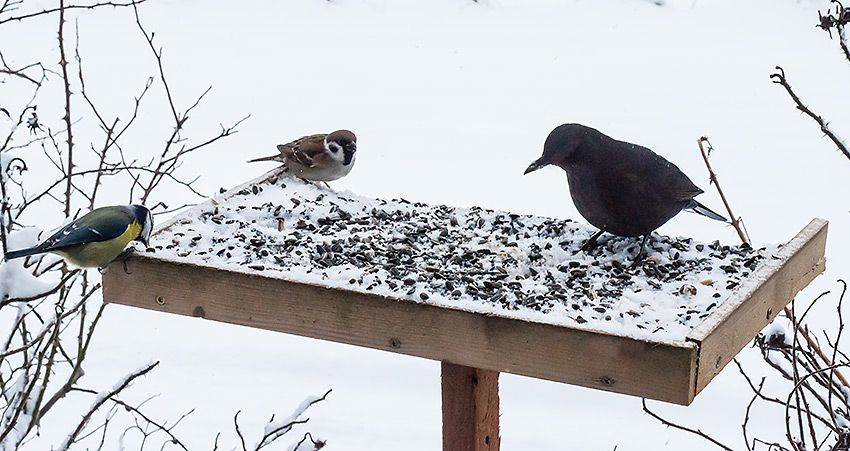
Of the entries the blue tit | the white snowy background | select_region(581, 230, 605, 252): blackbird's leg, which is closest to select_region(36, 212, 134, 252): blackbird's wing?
the blue tit

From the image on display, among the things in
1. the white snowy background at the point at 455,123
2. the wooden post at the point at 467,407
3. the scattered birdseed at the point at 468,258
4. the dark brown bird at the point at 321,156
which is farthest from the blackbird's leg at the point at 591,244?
the white snowy background at the point at 455,123

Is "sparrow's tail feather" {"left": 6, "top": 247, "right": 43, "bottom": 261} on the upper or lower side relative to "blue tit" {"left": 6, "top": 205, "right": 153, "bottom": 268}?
lower

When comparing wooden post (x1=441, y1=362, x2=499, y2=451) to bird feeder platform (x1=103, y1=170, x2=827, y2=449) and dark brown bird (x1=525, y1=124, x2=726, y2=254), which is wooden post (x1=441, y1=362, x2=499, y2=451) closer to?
bird feeder platform (x1=103, y1=170, x2=827, y2=449)

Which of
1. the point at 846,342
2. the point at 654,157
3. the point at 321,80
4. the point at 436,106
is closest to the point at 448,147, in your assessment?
the point at 436,106

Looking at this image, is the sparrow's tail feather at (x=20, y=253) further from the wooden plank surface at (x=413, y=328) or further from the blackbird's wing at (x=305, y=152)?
the blackbird's wing at (x=305, y=152)

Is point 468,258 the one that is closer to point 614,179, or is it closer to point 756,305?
point 614,179

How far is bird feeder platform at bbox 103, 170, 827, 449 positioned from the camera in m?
2.52

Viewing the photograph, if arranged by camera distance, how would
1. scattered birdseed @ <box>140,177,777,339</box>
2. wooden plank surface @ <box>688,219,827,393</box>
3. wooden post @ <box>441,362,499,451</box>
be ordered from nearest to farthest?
1. wooden plank surface @ <box>688,219,827,393</box>
2. scattered birdseed @ <box>140,177,777,339</box>
3. wooden post @ <box>441,362,499,451</box>

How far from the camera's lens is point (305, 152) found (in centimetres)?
395

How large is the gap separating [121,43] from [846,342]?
19.0 feet

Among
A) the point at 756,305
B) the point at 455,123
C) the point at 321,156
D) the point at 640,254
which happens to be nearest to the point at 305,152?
the point at 321,156

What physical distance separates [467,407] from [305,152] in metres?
1.25

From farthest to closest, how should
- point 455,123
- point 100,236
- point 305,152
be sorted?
point 455,123
point 305,152
point 100,236

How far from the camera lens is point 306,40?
8.65 meters
